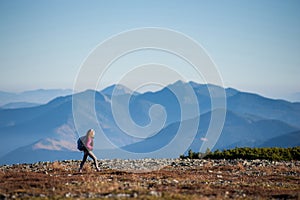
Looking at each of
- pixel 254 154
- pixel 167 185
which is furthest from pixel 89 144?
pixel 254 154

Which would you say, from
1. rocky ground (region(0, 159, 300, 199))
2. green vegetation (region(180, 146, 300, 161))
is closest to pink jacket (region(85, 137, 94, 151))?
rocky ground (region(0, 159, 300, 199))

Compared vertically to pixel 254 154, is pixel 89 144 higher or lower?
higher

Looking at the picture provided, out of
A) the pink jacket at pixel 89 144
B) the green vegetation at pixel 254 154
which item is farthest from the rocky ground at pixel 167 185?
the green vegetation at pixel 254 154

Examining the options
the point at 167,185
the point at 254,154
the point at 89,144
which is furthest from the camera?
the point at 254,154

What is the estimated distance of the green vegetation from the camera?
48375 millimetres

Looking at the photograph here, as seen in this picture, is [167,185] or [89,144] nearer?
[167,185]

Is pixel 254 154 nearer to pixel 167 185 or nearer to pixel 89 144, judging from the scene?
pixel 89 144

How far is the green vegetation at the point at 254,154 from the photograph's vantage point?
159ft

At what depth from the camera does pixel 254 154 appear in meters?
48.8

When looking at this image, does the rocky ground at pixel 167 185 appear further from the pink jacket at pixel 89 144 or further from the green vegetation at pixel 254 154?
the green vegetation at pixel 254 154

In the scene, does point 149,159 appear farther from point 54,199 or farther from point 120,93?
point 54,199

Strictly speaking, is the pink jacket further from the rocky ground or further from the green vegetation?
the green vegetation

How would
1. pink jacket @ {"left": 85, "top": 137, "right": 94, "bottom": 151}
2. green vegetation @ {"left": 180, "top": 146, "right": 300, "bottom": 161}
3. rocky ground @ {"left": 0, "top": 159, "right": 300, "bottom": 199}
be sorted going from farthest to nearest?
green vegetation @ {"left": 180, "top": 146, "right": 300, "bottom": 161} → pink jacket @ {"left": 85, "top": 137, "right": 94, "bottom": 151} → rocky ground @ {"left": 0, "top": 159, "right": 300, "bottom": 199}

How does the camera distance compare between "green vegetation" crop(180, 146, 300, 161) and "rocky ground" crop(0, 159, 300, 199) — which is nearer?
"rocky ground" crop(0, 159, 300, 199)
